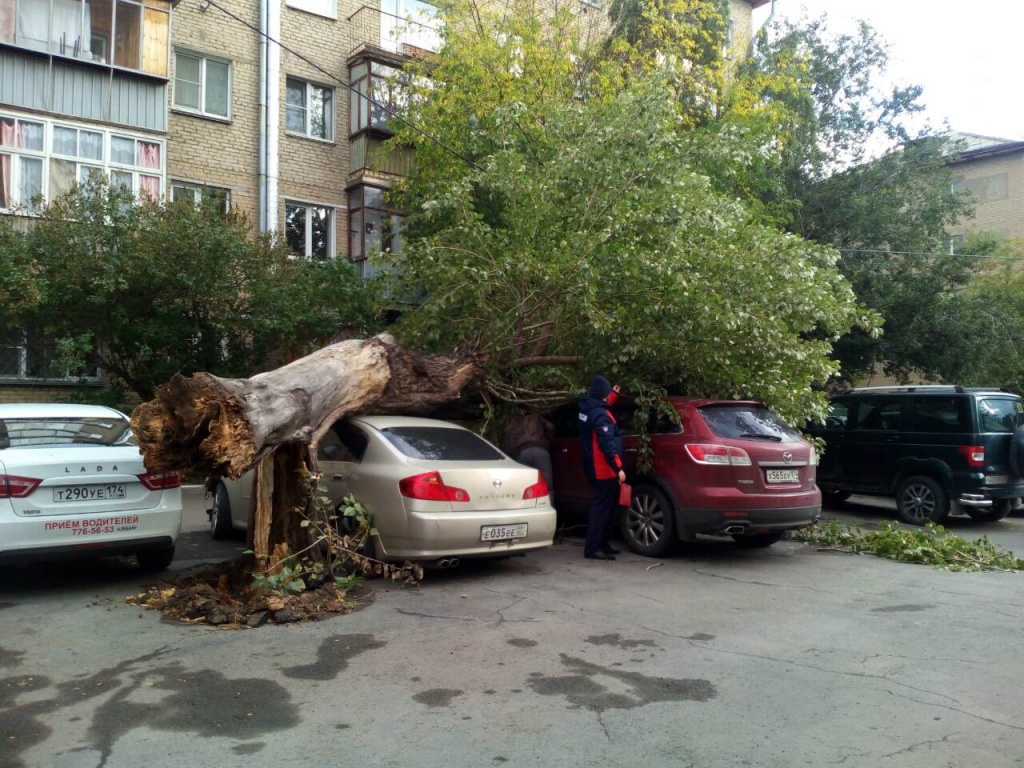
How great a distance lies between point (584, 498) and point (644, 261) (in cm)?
271

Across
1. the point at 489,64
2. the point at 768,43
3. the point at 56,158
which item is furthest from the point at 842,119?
the point at 56,158

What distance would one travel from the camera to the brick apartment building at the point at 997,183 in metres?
35.7

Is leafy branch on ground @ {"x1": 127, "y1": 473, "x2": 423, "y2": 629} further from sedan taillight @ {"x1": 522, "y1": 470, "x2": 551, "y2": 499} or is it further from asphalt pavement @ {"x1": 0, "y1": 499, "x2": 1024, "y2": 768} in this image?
sedan taillight @ {"x1": 522, "y1": 470, "x2": 551, "y2": 499}

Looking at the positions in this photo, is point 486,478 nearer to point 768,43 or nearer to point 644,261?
point 644,261

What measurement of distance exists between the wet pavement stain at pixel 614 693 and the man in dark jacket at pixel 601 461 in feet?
12.3

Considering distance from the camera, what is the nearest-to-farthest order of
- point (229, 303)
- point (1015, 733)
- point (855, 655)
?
point (1015, 733)
point (855, 655)
point (229, 303)

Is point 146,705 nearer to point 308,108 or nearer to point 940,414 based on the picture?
point 940,414

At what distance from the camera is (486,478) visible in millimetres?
7875

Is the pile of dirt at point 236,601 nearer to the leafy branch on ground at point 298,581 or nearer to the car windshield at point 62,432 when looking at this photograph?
the leafy branch on ground at point 298,581

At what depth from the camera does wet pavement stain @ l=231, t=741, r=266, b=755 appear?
4.09 meters

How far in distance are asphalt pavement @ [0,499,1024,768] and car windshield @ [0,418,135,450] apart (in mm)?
1197

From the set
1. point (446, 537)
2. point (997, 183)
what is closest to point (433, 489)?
point (446, 537)

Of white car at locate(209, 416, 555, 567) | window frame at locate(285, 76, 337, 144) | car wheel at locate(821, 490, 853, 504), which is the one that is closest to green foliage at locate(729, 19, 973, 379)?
car wheel at locate(821, 490, 853, 504)

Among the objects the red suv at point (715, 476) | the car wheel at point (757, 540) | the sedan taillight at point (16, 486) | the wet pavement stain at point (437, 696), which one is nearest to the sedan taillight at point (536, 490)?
the red suv at point (715, 476)
